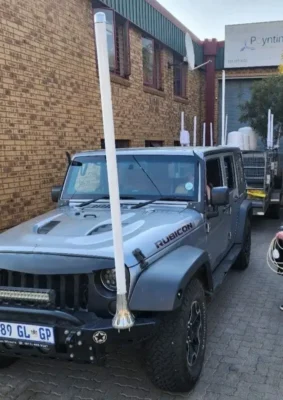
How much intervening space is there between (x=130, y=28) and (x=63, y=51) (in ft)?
10.9

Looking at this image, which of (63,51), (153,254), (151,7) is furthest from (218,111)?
(153,254)

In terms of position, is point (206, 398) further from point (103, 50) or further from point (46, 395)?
point (103, 50)

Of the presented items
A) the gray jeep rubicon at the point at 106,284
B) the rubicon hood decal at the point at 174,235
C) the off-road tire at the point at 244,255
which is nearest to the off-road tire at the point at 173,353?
the gray jeep rubicon at the point at 106,284

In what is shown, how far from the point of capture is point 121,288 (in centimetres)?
238

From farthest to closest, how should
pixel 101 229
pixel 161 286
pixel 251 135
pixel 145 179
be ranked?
pixel 251 135 → pixel 145 179 → pixel 101 229 → pixel 161 286

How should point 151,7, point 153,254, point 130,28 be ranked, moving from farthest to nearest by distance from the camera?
point 151,7, point 130,28, point 153,254

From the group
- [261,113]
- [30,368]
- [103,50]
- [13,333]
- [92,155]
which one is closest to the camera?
[103,50]

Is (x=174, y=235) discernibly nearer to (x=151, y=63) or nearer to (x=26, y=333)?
(x=26, y=333)

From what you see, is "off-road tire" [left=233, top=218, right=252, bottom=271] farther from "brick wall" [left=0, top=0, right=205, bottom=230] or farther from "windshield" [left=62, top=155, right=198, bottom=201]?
"brick wall" [left=0, top=0, right=205, bottom=230]

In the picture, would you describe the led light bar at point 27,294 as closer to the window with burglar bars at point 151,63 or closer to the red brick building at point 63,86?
the red brick building at point 63,86

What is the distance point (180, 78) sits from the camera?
14289 mm

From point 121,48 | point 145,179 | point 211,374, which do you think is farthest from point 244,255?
point 121,48

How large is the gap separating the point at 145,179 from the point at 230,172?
5.75 feet

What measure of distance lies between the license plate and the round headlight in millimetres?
441
